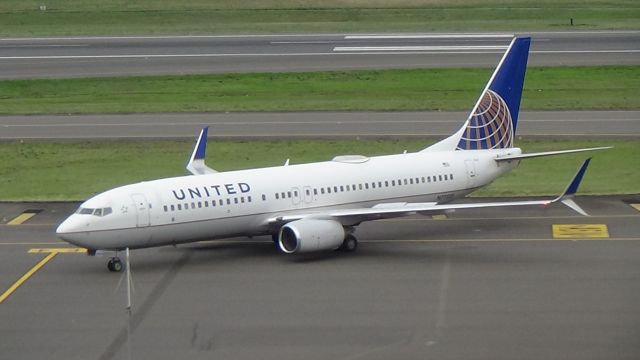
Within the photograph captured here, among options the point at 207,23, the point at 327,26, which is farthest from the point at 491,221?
the point at 207,23

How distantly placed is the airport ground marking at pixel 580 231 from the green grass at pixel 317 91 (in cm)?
2773

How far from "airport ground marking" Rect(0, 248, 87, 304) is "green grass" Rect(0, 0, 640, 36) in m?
68.3

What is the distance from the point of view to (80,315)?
119ft

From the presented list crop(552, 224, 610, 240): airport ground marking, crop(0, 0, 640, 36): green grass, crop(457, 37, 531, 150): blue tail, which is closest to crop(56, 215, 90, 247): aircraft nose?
crop(457, 37, 531, 150): blue tail

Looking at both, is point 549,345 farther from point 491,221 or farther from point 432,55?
point 432,55

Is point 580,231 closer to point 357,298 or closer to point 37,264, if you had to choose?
point 357,298

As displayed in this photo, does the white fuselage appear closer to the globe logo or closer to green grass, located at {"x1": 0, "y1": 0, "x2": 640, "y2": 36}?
the globe logo

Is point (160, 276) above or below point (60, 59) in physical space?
below

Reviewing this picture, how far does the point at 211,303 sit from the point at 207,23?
84598 millimetres

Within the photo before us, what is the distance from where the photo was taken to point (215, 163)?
61.1m

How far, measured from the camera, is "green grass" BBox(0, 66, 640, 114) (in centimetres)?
7594

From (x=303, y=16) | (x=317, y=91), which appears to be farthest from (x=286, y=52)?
(x=303, y=16)

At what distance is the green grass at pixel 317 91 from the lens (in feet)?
249

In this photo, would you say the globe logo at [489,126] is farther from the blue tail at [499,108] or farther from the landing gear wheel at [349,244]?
the landing gear wheel at [349,244]
